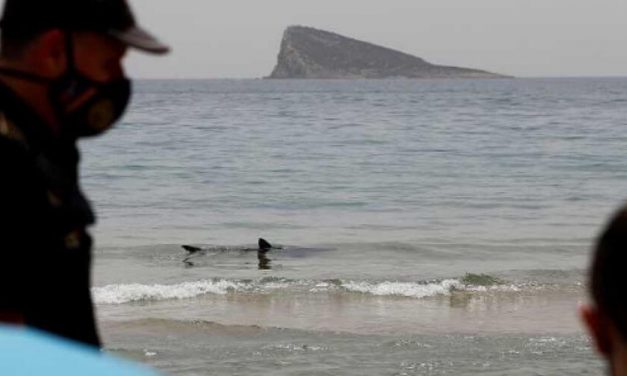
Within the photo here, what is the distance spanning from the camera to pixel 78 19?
2484 mm

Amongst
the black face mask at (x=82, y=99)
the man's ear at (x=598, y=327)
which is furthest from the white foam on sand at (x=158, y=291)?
the man's ear at (x=598, y=327)

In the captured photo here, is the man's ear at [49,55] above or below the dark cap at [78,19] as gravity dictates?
below

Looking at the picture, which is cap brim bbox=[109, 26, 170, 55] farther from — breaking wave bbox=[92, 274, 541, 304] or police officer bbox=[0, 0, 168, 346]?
breaking wave bbox=[92, 274, 541, 304]

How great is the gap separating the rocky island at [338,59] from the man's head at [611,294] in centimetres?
18260

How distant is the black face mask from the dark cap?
0.13ft

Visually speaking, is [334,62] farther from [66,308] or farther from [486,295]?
[66,308]

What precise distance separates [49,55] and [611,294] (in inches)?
47.0

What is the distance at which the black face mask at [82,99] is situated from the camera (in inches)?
98.0

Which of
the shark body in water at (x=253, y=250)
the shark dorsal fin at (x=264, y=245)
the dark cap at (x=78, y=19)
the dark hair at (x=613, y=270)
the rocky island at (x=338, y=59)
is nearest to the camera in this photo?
the dark hair at (x=613, y=270)

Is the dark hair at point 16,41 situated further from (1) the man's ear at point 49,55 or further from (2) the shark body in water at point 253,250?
(2) the shark body in water at point 253,250

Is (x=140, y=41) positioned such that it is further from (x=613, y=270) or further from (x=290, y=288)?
(x=290, y=288)

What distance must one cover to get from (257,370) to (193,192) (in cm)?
1913

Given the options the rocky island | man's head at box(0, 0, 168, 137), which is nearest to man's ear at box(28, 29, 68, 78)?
man's head at box(0, 0, 168, 137)

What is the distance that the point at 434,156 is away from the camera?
40.0 m
